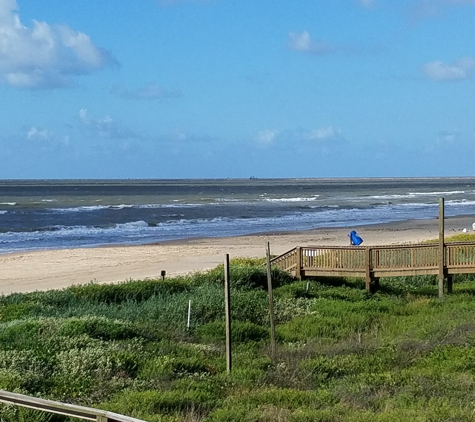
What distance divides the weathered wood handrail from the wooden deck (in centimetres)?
1512

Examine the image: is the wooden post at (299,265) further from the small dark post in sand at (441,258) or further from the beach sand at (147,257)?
the beach sand at (147,257)

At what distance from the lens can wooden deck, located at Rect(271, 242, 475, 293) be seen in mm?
20422

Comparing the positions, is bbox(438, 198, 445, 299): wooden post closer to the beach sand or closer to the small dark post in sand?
the small dark post in sand

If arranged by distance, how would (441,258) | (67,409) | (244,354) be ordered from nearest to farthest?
(67,409), (244,354), (441,258)

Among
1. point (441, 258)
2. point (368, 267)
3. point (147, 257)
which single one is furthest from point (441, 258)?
point (147, 257)

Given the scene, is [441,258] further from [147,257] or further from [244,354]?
[147,257]

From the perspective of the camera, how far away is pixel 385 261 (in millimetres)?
21062

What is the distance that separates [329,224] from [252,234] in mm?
10280

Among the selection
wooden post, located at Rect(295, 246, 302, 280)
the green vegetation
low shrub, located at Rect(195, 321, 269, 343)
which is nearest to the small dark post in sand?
the green vegetation

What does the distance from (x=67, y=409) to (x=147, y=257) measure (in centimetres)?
2958

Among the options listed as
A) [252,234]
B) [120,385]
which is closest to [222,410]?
[120,385]

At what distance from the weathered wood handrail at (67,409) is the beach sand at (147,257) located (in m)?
19.7

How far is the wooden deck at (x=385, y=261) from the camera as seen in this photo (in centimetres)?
2042

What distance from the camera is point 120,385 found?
1009 centimetres
